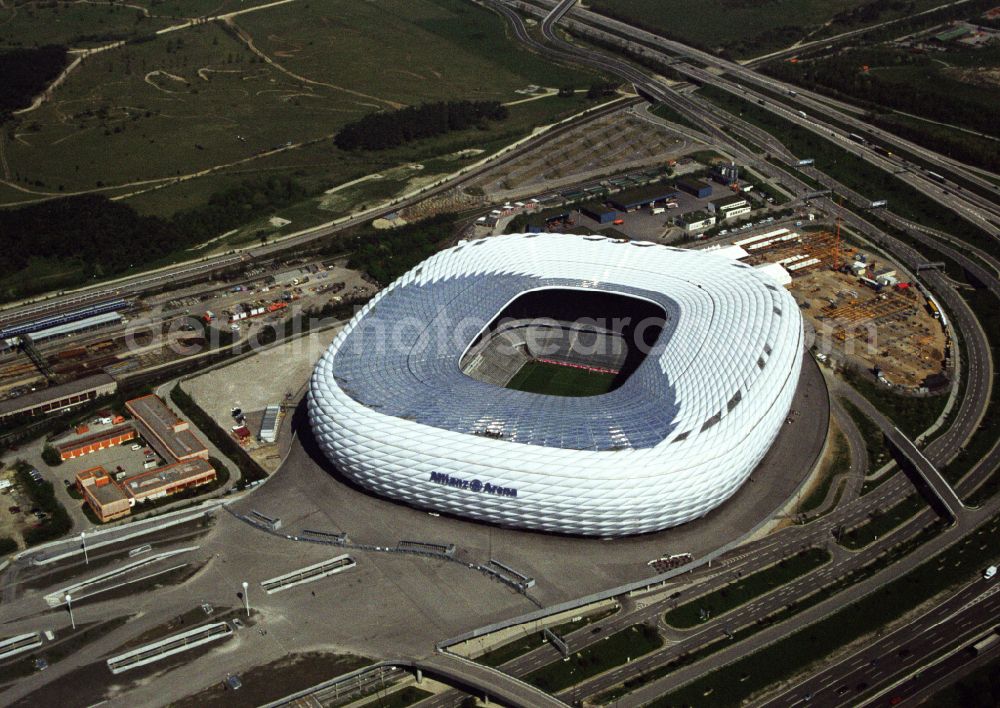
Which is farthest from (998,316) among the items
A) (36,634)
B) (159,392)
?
(36,634)

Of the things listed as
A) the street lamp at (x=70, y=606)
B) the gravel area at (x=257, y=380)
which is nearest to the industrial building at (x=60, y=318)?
the gravel area at (x=257, y=380)

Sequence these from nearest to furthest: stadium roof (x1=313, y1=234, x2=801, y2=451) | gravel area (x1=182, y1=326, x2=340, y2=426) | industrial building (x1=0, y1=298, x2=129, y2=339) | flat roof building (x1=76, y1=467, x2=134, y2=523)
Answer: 1. stadium roof (x1=313, y1=234, x2=801, y2=451)
2. flat roof building (x1=76, y1=467, x2=134, y2=523)
3. gravel area (x1=182, y1=326, x2=340, y2=426)
4. industrial building (x1=0, y1=298, x2=129, y2=339)

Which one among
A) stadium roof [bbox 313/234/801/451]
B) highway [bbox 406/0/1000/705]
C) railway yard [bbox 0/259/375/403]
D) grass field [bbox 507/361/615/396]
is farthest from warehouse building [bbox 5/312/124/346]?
highway [bbox 406/0/1000/705]

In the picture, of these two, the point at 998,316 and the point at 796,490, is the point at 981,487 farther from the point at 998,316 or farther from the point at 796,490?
the point at 998,316

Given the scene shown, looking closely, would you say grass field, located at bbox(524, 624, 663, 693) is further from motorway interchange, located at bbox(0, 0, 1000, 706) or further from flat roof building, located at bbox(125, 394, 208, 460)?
flat roof building, located at bbox(125, 394, 208, 460)

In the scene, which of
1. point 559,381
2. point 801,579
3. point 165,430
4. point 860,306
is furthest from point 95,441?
point 860,306

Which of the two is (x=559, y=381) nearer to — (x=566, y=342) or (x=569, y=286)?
(x=566, y=342)

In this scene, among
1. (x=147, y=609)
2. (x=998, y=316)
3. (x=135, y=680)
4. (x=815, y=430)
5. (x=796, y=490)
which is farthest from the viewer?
(x=998, y=316)
